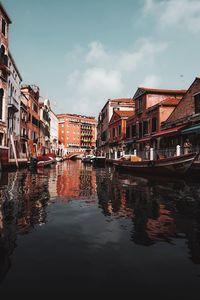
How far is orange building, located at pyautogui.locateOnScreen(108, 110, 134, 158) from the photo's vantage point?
140 feet

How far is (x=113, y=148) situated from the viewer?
48.4m

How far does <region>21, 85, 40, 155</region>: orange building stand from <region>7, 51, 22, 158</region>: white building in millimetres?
5526

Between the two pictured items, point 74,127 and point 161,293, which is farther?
point 74,127

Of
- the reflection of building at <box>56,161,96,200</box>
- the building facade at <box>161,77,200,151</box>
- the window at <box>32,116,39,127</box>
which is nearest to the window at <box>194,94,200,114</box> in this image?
the building facade at <box>161,77,200,151</box>

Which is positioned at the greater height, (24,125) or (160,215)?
(24,125)

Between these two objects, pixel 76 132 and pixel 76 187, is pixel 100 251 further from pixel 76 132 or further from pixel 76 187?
pixel 76 132

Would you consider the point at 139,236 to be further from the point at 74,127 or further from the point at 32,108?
the point at 74,127

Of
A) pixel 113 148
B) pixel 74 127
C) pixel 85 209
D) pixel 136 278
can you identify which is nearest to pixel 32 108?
pixel 113 148

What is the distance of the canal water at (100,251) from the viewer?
2947mm

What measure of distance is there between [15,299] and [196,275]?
2298 millimetres

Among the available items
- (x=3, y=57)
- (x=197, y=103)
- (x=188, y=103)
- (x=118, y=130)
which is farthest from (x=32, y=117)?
(x=197, y=103)

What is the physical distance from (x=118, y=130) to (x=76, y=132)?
65.2m

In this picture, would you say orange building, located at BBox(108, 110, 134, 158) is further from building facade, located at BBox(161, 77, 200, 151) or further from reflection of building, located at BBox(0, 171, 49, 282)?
reflection of building, located at BBox(0, 171, 49, 282)

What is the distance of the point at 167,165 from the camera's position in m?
17.0
